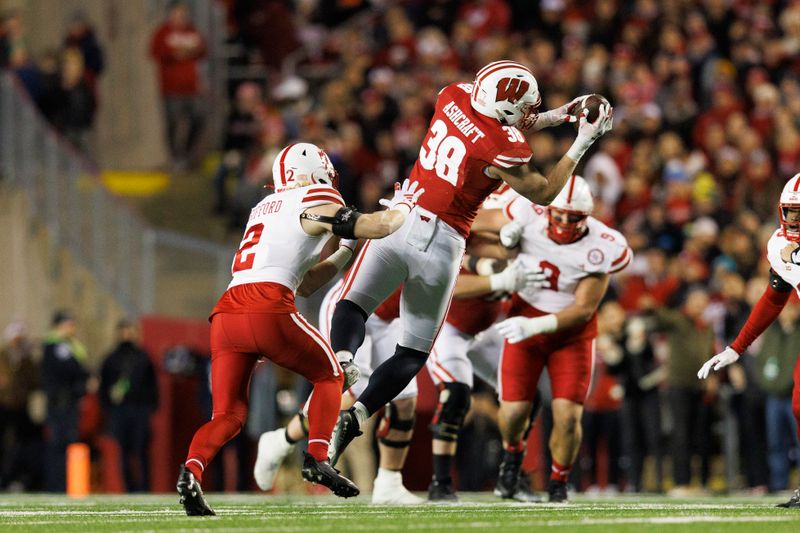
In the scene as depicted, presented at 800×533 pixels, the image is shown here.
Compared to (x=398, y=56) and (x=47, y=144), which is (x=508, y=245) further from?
(x=398, y=56)

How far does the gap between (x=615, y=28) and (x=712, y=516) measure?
12.8 m

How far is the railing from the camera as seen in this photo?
1698 cm

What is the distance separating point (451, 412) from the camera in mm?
10867

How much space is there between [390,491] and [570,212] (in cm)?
213

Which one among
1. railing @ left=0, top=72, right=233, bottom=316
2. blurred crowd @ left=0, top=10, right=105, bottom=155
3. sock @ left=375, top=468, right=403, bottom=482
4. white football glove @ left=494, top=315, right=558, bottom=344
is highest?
blurred crowd @ left=0, top=10, right=105, bottom=155

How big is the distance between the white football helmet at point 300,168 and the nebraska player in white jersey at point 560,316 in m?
2.05

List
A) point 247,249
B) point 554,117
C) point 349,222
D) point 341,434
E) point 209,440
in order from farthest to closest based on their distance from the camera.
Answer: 1. point 554,117
2. point 341,434
3. point 247,249
4. point 349,222
5. point 209,440

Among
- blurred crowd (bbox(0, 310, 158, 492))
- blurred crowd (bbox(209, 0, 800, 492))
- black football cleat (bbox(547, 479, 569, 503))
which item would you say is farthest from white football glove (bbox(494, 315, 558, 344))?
blurred crowd (bbox(0, 310, 158, 492))

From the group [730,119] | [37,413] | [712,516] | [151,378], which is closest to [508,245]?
[712,516]

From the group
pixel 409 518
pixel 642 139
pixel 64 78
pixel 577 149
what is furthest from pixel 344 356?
pixel 64 78

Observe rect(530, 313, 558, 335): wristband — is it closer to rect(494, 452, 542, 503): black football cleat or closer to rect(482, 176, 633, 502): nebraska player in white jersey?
rect(482, 176, 633, 502): nebraska player in white jersey

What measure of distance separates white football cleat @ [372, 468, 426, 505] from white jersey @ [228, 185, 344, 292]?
2.20 meters

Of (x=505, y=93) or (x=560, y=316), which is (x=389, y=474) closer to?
(x=560, y=316)

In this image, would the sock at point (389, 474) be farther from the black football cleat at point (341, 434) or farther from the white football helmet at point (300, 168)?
the white football helmet at point (300, 168)
